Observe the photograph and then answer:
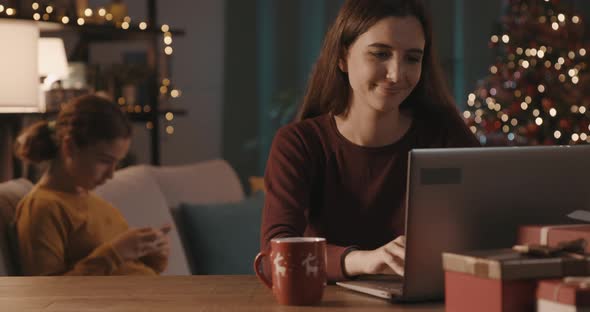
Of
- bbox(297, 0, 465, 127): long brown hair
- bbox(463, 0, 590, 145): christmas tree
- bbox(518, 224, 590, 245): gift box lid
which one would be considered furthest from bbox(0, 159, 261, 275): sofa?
bbox(463, 0, 590, 145): christmas tree

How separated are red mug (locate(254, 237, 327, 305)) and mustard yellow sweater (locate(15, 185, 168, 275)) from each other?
3.35 feet

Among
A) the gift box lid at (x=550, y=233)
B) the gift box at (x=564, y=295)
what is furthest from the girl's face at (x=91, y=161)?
the gift box at (x=564, y=295)

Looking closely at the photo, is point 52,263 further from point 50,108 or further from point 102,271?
point 50,108

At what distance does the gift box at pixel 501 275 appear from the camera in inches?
45.0

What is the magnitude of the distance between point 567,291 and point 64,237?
61.1 inches

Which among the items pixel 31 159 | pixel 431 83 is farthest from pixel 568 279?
pixel 31 159

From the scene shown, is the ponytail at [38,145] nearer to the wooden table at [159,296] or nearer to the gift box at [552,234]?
the wooden table at [159,296]

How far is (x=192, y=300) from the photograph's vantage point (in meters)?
1.45

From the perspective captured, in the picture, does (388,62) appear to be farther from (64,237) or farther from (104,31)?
(104,31)

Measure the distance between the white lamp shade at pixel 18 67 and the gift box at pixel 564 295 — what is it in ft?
5.80

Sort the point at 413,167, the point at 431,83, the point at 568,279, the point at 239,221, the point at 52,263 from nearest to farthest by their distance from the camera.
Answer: the point at 568,279 < the point at 413,167 < the point at 431,83 < the point at 52,263 < the point at 239,221

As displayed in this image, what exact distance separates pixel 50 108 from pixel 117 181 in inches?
51.8

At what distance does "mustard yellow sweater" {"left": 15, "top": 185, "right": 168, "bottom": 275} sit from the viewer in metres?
2.26

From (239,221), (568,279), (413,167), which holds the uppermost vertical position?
(413,167)
